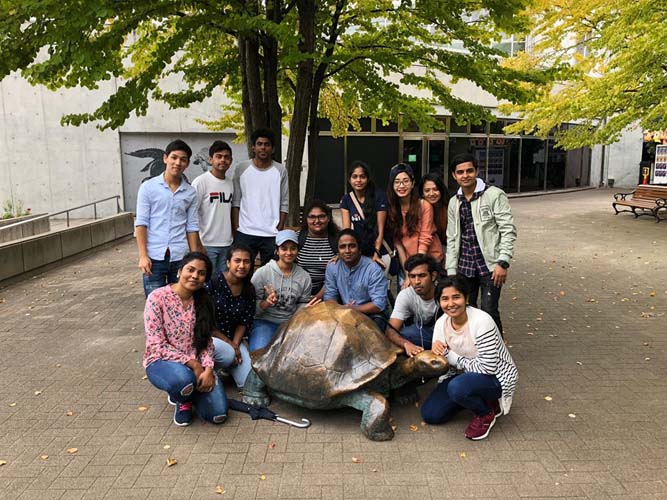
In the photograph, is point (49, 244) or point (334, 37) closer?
point (334, 37)

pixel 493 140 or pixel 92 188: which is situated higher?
pixel 493 140

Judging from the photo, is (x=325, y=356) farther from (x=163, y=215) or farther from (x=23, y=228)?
(x=23, y=228)

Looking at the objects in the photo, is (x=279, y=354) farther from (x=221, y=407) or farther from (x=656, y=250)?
(x=656, y=250)

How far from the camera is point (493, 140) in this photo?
24.1m

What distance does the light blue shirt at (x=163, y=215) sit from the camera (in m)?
4.91

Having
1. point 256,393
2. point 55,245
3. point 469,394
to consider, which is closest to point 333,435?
point 256,393

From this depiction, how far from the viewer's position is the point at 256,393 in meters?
4.36

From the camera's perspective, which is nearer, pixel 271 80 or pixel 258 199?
pixel 258 199

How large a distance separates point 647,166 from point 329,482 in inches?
1198

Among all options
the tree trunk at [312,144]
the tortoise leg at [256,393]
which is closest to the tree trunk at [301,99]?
the tree trunk at [312,144]

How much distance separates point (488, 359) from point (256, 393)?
1.83 meters

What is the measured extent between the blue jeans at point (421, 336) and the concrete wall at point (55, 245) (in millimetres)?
7122

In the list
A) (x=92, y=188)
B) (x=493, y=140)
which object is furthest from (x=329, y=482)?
(x=493, y=140)

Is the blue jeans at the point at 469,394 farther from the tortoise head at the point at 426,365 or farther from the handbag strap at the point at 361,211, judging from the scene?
the handbag strap at the point at 361,211
